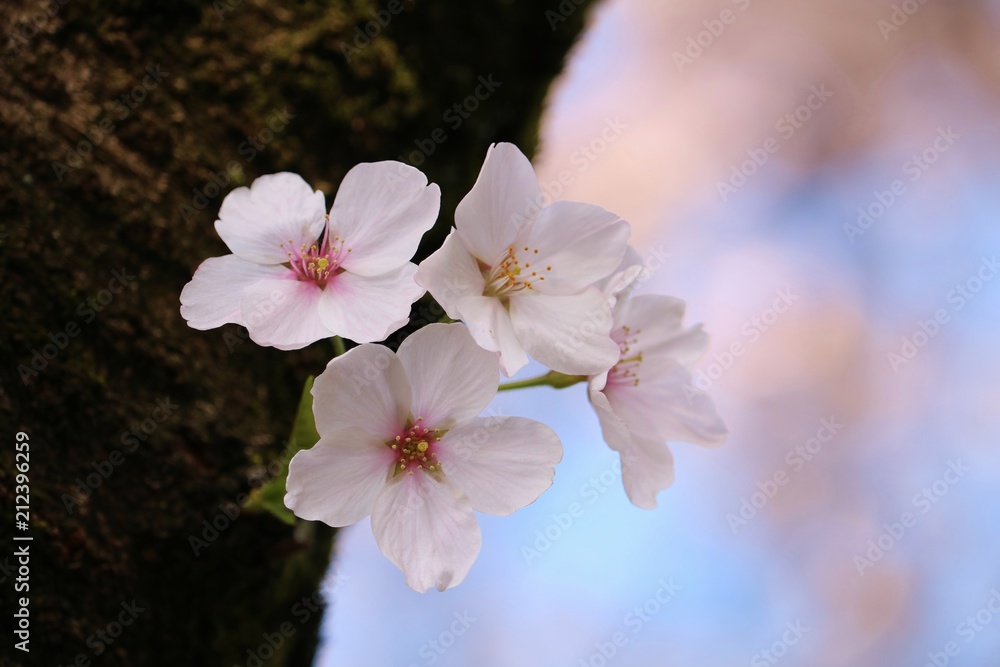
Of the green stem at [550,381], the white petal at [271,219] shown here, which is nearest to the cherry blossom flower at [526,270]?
the green stem at [550,381]

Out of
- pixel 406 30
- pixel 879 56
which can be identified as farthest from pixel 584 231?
pixel 879 56

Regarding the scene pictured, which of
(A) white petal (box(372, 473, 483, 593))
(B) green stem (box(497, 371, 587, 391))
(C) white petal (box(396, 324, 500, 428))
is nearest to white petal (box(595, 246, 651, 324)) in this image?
(B) green stem (box(497, 371, 587, 391))

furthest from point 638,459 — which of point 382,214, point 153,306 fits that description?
point 153,306

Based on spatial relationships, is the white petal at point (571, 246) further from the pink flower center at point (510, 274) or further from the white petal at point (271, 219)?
the white petal at point (271, 219)

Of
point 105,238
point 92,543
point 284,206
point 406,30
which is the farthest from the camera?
point 406,30

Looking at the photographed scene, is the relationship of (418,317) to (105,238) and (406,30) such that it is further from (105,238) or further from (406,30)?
(406,30)

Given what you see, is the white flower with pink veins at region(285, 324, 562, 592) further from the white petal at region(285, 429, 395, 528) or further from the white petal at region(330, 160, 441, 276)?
the white petal at region(330, 160, 441, 276)
